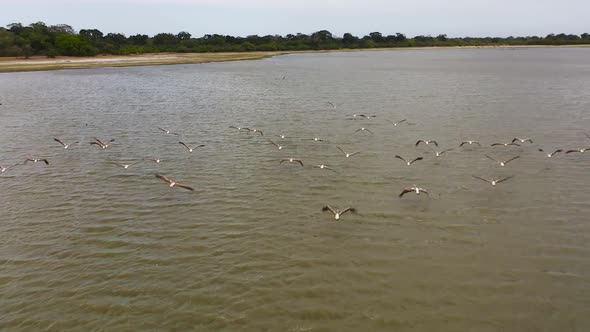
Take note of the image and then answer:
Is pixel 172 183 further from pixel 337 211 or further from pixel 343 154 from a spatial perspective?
pixel 343 154

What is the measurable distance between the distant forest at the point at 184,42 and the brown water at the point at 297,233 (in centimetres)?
7070

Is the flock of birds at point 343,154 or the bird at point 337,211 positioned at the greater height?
the flock of birds at point 343,154

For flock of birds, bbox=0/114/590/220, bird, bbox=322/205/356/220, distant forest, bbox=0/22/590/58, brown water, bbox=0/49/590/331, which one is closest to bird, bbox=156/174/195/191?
flock of birds, bbox=0/114/590/220

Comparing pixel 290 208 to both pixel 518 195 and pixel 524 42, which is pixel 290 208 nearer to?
pixel 518 195

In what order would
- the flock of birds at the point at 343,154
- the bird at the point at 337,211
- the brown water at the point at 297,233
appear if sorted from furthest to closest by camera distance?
the flock of birds at the point at 343,154, the bird at the point at 337,211, the brown water at the point at 297,233

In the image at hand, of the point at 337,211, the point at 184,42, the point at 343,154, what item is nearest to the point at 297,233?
the point at 337,211

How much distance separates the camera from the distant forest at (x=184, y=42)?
82.3 m

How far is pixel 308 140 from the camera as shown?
69.7 ft

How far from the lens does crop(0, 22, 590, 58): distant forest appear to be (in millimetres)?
82312

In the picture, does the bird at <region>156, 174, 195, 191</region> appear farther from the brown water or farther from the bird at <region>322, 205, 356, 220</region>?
the bird at <region>322, 205, 356, 220</region>

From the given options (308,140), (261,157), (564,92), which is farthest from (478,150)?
(564,92)

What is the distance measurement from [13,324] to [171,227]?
14.5 feet

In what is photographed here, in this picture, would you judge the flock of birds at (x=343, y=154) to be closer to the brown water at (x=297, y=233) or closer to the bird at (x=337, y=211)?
the bird at (x=337, y=211)

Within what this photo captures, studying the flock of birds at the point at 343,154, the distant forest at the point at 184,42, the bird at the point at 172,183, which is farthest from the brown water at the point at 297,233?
the distant forest at the point at 184,42
